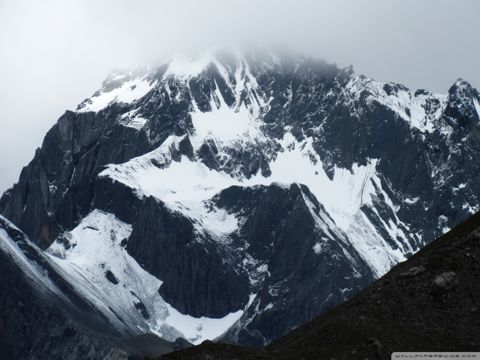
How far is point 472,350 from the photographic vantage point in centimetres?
17750

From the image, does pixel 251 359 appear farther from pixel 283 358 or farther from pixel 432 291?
pixel 432 291

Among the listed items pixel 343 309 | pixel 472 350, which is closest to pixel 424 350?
pixel 472 350

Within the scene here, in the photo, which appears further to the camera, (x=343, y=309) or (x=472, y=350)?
(x=343, y=309)

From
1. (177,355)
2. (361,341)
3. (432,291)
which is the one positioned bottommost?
(177,355)

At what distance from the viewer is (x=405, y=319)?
607ft

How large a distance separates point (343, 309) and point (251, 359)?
1765 cm

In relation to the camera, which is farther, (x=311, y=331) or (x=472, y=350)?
(x=311, y=331)

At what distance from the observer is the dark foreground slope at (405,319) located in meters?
178

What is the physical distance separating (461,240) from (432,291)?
1048cm

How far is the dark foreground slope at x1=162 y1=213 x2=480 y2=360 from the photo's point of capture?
178 m

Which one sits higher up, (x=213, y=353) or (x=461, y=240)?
(x=461, y=240)

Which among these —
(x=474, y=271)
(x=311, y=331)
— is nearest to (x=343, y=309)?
(x=311, y=331)

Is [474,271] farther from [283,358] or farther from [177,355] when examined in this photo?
[177,355]

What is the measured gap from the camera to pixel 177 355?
17625 cm
